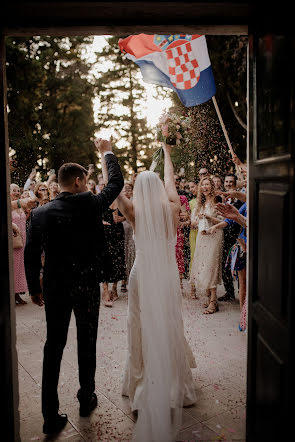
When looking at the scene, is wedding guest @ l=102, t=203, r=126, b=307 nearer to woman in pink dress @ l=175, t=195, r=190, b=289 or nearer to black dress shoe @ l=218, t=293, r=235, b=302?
woman in pink dress @ l=175, t=195, r=190, b=289

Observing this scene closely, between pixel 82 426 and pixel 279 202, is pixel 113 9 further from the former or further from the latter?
pixel 82 426

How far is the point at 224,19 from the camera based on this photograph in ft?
8.77

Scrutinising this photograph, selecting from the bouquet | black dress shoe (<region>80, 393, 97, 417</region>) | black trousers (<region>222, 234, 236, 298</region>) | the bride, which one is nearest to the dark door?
the bride

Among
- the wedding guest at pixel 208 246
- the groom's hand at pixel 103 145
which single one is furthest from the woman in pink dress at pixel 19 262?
the groom's hand at pixel 103 145

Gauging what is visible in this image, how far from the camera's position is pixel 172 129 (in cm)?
436

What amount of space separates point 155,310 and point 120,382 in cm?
125

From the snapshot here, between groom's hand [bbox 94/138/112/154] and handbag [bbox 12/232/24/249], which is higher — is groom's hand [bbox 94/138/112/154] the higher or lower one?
the higher one

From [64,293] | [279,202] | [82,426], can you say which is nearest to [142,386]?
[82,426]

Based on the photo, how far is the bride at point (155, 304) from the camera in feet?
10.9

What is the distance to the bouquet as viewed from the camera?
4.30 m

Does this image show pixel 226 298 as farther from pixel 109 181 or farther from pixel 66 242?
pixel 66 242

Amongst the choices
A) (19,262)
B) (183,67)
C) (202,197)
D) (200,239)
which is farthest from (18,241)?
(183,67)

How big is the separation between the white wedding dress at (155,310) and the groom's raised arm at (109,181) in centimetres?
22

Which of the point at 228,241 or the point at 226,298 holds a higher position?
the point at 228,241
